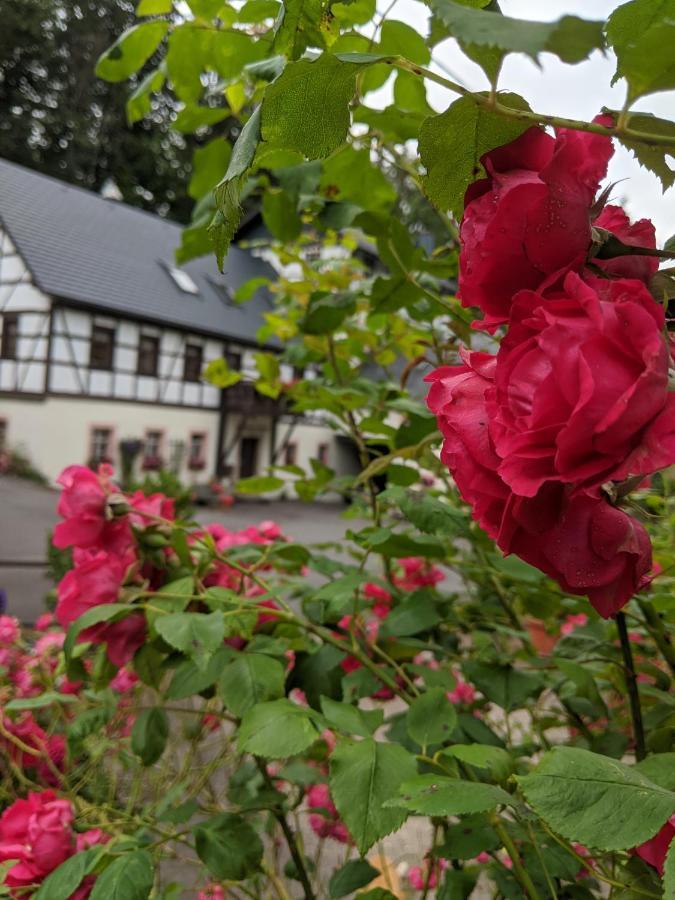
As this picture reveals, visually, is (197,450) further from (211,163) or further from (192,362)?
(211,163)

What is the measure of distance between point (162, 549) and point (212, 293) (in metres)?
11.8

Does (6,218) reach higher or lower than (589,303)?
higher

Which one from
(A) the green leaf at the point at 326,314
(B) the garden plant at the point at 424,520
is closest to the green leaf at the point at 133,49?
(B) the garden plant at the point at 424,520

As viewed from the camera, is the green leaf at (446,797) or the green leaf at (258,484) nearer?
the green leaf at (446,797)

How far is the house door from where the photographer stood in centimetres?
1266

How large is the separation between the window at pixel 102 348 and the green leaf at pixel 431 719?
31.7ft

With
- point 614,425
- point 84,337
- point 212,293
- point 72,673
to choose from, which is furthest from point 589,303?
point 212,293

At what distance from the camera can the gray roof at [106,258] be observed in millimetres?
9234

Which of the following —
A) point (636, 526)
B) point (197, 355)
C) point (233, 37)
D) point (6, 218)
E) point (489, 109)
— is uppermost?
point (6, 218)

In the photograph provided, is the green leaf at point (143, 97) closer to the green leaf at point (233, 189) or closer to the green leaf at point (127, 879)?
the green leaf at point (233, 189)

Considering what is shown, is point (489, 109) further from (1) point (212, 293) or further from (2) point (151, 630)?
(1) point (212, 293)

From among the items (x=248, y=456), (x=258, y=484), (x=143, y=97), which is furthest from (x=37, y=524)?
(x=143, y=97)

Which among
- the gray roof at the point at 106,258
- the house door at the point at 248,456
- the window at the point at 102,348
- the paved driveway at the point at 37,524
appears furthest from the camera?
the house door at the point at 248,456

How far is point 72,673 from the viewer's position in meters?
0.58
